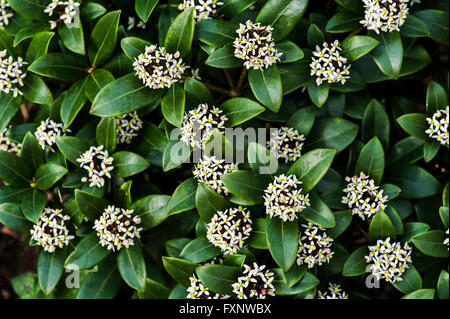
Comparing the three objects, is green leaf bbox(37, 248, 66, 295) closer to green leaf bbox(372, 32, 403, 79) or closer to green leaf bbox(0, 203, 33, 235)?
green leaf bbox(0, 203, 33, 235)

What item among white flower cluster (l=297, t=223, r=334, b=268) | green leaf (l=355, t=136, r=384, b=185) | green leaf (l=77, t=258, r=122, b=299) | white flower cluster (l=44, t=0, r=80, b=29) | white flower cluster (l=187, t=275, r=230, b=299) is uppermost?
white flower cluster (l=44, t=0, r=80, b=29)

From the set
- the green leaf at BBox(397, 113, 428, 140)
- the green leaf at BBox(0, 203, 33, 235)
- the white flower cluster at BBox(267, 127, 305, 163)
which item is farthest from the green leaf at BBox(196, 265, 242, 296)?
the green leaf at BBox(397, 113, 428, 140)


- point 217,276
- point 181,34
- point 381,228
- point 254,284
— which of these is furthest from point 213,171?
point 381,228

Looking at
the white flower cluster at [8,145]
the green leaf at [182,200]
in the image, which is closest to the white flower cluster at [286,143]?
the green leaf at [182,200]

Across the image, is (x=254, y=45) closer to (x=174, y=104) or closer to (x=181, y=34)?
(x=181, y=34)

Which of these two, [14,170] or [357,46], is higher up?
[357,46]
